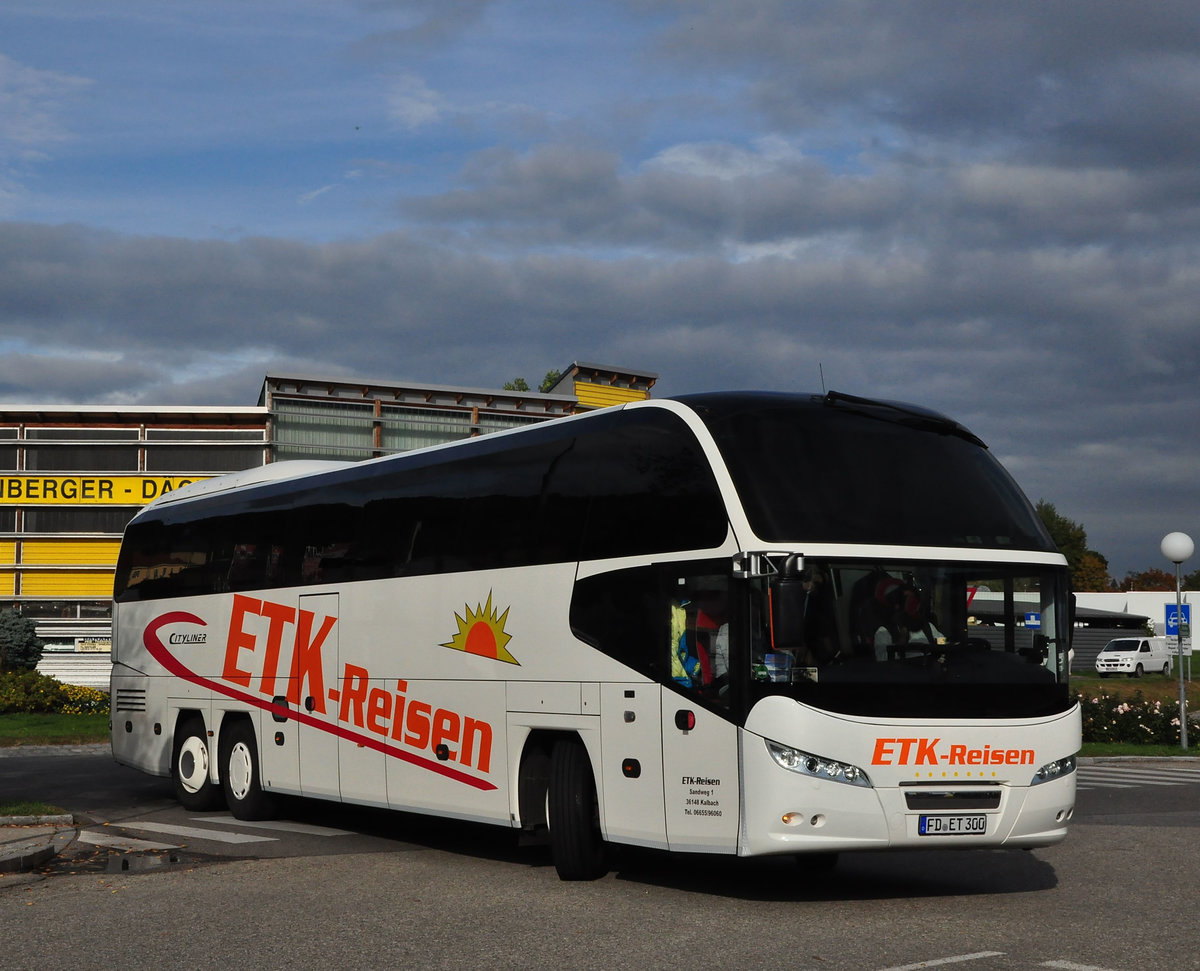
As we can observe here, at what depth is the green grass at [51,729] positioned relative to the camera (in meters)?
27.2

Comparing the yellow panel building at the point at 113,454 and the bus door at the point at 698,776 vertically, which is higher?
the yellow panel building at the point at 113,454

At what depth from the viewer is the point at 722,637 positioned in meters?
10.2

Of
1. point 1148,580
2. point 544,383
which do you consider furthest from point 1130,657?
point 1148,580

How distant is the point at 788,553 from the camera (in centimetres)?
984

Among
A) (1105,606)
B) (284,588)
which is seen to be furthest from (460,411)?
(1105,606)

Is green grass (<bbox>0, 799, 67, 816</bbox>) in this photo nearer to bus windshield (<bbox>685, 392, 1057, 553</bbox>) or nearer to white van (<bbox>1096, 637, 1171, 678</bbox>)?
bus windshield (<bbox>685, 392, 1057, 553</bbox>)

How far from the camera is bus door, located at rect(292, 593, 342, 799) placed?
15031mm

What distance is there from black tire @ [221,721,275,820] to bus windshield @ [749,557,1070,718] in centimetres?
848

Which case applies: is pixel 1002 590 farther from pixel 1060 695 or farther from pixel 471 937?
pixel 471 937

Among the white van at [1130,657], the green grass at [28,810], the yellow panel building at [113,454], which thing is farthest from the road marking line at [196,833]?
the white van at [1130,657]

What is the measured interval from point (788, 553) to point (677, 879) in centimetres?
312

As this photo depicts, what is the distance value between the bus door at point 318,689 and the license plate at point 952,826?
22.9ft

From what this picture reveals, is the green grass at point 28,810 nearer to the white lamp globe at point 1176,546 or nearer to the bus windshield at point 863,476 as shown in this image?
the bus windshield at point 863,476

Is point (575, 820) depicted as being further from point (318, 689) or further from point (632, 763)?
point (318, 689)
